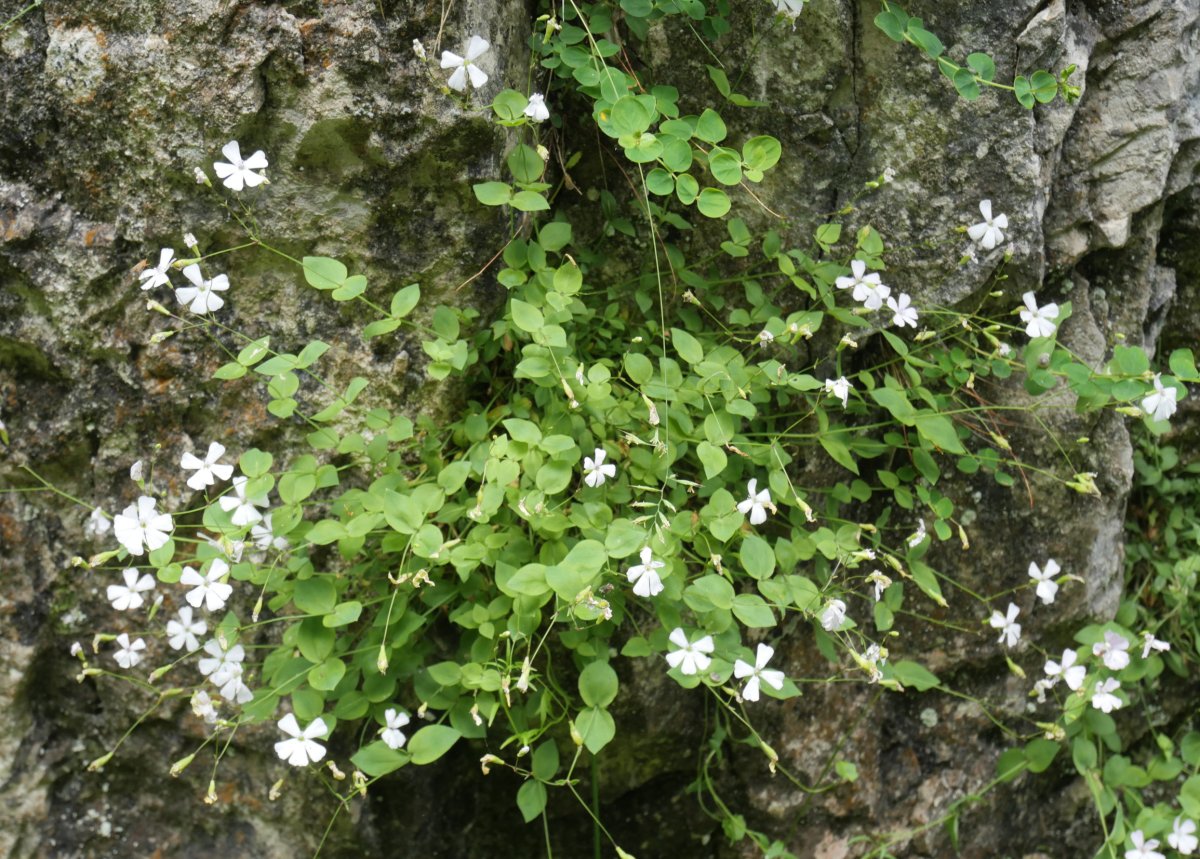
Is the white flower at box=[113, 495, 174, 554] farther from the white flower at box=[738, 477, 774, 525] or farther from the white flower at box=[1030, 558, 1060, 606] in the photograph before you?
the white flower at box=[1030, 558, 1060, 606]

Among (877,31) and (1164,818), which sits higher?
(877,31)

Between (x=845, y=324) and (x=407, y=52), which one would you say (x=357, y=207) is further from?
(x=845, y=324)

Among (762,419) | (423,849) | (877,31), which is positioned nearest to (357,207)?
(762,419)

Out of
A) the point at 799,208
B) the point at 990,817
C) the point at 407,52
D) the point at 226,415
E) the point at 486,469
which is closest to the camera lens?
the point at 486,469

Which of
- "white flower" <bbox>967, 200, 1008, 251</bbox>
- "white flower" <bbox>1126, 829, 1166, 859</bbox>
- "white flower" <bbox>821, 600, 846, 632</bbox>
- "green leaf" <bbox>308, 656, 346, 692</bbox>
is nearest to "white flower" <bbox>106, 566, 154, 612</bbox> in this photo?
"green leaf" <bbox>308, 656, 346, 692</bbox>

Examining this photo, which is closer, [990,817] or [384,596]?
[384,596]

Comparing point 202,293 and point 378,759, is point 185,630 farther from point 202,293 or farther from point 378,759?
point 202,293
